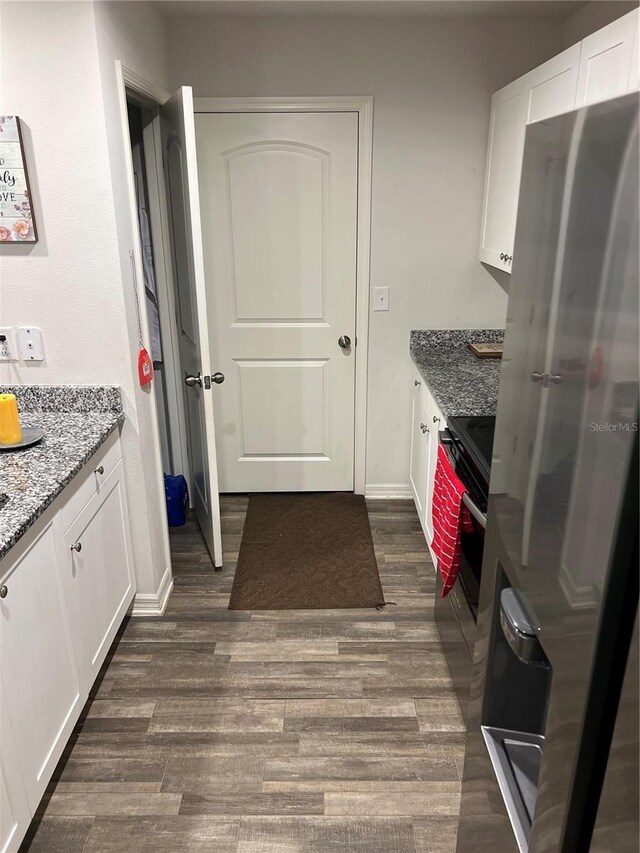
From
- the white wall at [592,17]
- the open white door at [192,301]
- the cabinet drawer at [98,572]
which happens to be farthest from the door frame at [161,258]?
the white wall at [592,17]

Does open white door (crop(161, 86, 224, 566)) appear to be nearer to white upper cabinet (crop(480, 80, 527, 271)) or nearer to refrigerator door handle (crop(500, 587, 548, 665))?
white upper cabinet (crop(480, 80, 527, 271))

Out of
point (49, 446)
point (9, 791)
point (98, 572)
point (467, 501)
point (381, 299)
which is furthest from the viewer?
point (381, 299)

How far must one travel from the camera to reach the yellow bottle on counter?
1.97 metres

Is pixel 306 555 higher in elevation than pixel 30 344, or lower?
lower

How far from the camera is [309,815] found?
71.3 inches

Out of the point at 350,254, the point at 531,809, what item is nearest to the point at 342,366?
the point at 350,254

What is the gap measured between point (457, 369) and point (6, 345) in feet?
6.29

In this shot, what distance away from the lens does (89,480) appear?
2.07 metres

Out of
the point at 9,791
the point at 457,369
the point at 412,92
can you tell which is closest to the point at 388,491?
the point at 457,369

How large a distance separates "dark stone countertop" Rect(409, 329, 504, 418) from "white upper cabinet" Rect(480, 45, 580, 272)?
435mm

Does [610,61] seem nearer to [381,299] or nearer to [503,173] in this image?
[503,173]

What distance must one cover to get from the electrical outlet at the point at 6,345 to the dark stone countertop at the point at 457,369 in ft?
5.20

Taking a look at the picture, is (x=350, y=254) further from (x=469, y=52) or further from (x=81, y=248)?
(x=81, y=248)

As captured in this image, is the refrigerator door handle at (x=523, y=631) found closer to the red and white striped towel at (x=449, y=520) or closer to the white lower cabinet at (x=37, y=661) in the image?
the red and white striped towel at (x=449, y=520)
